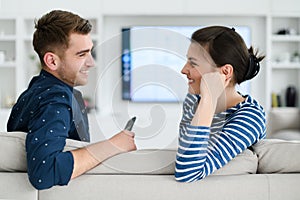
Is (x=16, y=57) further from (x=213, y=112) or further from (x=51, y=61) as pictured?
(x=213, y=112)

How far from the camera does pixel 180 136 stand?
1773 mm

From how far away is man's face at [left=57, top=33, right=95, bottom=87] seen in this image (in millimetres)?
1783

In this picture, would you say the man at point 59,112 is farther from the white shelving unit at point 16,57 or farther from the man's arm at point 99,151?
the white shelving unit at point 16,57

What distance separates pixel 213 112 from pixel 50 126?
0.48 m

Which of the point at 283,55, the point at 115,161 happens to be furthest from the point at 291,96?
the point at 115,161

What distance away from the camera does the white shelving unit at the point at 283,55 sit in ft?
21.0

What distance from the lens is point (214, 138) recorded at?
1684mm

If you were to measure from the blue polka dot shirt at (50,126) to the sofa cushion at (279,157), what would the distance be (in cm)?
55

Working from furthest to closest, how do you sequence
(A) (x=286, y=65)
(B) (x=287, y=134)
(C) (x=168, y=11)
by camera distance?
1. (A) (x=286, y=65)
2. (C) (x=168, y=11)
3. (B) (x=287, y=134)

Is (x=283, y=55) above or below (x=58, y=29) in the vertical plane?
above

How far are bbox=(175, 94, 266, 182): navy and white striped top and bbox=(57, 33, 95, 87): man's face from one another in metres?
0.35

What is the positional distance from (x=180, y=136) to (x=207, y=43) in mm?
309

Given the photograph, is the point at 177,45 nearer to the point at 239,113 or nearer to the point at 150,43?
the point at 150,43

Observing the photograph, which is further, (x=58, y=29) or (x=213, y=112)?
(x=58, y=29)
